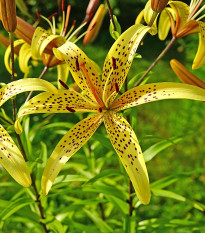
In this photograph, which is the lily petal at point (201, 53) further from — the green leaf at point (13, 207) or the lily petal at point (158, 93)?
the green leaf at point (13, 207)

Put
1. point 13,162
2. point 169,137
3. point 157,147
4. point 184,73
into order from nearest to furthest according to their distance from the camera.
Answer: point 13,162, point 184,73, point 157,147, point 169,137

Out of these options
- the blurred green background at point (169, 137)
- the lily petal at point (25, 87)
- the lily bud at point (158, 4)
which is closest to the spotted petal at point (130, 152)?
the lily petal at point (25, 87)

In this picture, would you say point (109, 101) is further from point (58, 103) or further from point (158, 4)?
point (158, 4)

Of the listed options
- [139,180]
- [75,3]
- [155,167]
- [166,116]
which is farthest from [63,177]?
[75,3]

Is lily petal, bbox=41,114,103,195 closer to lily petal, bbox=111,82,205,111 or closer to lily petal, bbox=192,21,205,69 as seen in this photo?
lily petal, bbox=111,82,205,111

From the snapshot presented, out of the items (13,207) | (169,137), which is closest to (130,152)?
(13,207)

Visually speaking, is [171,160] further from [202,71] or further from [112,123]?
[112,123]
